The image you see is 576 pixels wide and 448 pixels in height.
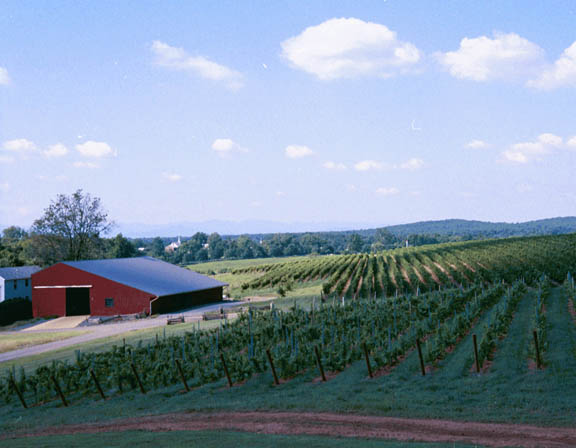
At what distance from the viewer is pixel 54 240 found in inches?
2670

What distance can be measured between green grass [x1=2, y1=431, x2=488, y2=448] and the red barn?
31.8m

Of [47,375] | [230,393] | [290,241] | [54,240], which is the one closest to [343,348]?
[230,393]

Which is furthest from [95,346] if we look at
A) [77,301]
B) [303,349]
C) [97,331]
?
[77,301]

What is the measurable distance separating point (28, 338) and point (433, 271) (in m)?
34.1

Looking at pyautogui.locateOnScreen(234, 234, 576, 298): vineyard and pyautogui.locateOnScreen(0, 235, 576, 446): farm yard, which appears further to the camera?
pyautogui.locateOnScreen(234, 234, 576, 298): vineyard

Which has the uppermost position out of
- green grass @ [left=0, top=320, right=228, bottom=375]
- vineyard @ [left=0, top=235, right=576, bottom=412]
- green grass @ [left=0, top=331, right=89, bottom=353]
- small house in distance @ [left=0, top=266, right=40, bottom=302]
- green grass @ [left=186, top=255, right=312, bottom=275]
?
small house in distance @ [left=0, top=266, right=40, bottom=302]

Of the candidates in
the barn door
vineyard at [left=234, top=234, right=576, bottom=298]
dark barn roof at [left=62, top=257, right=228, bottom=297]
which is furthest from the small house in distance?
vineyard at [left=234, top=234, right=576, bottom=298]

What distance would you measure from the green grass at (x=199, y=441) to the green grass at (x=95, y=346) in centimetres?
1203

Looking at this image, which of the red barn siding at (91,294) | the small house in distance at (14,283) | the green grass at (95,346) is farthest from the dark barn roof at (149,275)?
the green grass at (95,346)

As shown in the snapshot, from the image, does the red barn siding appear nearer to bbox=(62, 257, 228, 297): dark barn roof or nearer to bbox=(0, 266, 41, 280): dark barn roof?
bbox=(62, 257, 228, 297): dark barn roof

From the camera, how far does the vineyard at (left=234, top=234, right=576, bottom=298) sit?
4288cm

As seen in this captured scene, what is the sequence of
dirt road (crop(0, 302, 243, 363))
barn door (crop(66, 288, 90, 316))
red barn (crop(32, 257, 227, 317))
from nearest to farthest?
dirt road (crop(0, 302, 243, 363)) < red barn (crop(32, 257, 227, 317)) < barn door (crop(66, 288, 90, 316))

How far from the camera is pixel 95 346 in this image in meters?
28.5

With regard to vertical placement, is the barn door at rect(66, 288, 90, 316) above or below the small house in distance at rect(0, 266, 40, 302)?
below
